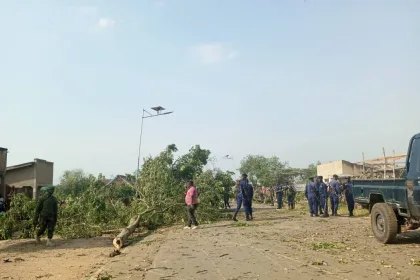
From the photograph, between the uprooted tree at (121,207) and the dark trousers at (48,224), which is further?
the uprooted tree at (121,207)

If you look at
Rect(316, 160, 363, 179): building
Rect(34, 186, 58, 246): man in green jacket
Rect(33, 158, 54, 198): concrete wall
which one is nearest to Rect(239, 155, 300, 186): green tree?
Rect(316, 160, 363, 179): building

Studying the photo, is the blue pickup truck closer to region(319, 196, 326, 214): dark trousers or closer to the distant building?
region(319, 196, 326, 214): dark trousers

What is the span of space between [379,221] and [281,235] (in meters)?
2.47

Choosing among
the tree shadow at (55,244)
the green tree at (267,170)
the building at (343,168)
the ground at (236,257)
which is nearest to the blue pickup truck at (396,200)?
the ground at (236,257)

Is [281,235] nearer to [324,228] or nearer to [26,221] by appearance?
[324,228]

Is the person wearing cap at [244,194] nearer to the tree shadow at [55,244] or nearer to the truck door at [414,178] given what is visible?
the tree shadow at [55,244]

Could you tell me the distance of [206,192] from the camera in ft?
52.3

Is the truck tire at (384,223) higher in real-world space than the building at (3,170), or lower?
lower

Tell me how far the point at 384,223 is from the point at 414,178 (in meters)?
1.36

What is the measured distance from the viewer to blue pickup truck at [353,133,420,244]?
→ 7578mm

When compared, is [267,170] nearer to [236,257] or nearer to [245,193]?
[245,193]

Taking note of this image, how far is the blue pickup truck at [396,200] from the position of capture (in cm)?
758

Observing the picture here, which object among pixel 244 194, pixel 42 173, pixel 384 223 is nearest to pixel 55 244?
pixel 244 194

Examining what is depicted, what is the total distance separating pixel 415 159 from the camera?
7.79 metres
